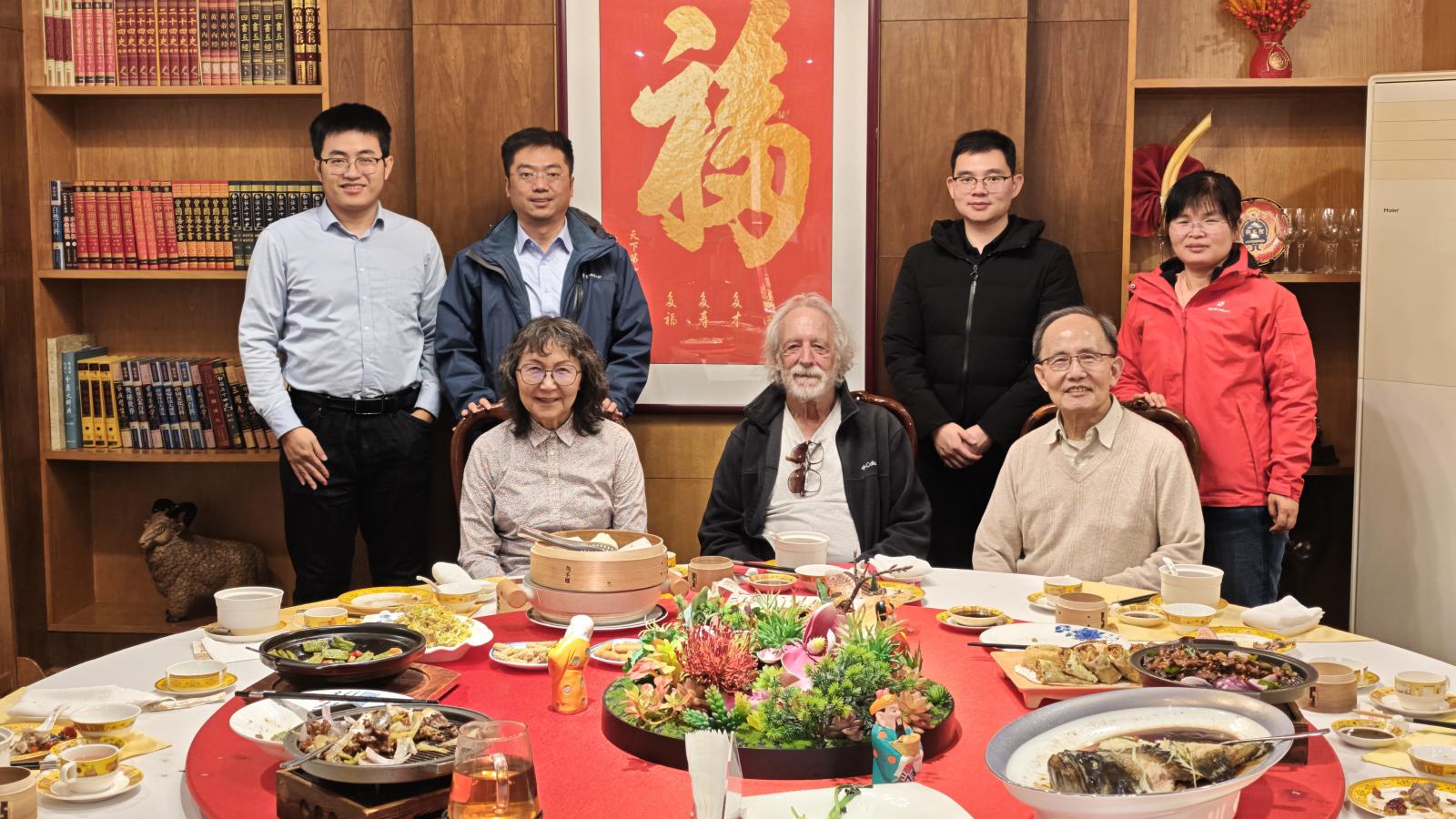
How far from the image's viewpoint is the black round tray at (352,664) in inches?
68.4

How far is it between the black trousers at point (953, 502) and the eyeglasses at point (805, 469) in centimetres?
74

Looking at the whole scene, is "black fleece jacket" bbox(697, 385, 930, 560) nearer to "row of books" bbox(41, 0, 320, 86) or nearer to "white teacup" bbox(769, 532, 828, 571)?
"white teacup" bbox(769, 532, 828, 571)

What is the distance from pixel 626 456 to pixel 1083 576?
1.11 m

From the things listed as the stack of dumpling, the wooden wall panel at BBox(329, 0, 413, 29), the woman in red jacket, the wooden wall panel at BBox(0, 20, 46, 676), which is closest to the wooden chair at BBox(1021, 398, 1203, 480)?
the woman in red jacket

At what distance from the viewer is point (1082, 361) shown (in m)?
2.93

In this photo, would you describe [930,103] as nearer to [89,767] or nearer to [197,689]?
[197,689]

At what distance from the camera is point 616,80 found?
13.5 feet

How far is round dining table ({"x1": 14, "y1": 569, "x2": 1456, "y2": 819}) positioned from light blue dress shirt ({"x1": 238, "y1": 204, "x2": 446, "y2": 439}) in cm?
163

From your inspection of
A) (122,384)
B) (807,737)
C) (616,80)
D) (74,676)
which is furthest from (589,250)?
(807,737)

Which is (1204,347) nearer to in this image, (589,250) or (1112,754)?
(589,250)

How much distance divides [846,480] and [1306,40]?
7.59 feet

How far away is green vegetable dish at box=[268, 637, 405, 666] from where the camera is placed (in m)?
1.81

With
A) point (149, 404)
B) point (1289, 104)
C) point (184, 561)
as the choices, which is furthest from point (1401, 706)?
point (149, 404)

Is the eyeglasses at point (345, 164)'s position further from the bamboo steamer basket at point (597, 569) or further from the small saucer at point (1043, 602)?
the small saucer at point (1043, 602)
